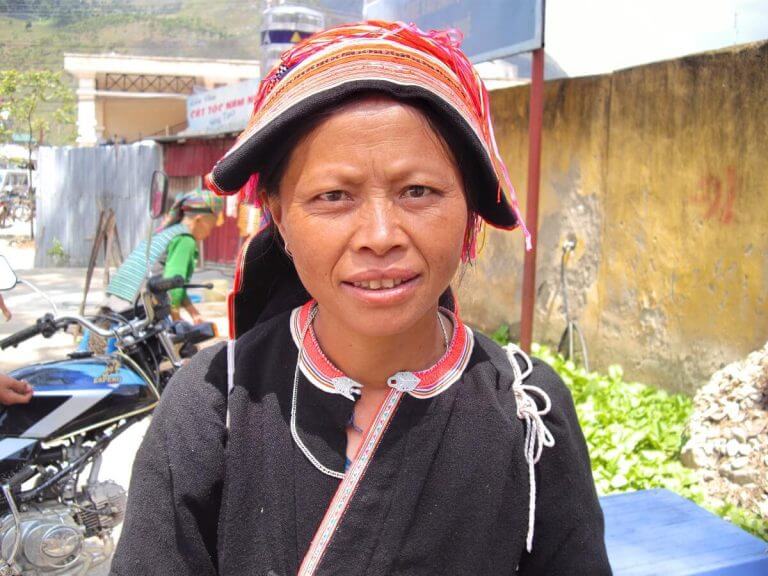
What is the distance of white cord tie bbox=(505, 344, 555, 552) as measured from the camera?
4.21 ft

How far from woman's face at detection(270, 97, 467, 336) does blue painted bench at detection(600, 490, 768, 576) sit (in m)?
1.67

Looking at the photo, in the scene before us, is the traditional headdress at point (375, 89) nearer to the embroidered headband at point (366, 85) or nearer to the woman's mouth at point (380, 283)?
the embroidered headband at point (366, 85)

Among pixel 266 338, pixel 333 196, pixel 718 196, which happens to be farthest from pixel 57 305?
pixel 333 196

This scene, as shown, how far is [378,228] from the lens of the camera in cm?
120

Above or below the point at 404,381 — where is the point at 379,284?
above

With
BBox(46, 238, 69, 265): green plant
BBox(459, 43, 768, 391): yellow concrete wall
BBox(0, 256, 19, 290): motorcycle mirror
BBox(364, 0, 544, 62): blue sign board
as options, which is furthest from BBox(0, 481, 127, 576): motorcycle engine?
BBox(46, 238, 69, 265): green plant

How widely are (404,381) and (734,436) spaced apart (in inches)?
130

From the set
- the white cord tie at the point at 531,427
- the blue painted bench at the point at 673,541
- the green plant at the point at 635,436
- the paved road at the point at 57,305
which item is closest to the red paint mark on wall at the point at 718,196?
the green plant at the point at 635,436

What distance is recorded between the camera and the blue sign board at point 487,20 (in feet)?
14.7

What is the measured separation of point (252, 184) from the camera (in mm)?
1404

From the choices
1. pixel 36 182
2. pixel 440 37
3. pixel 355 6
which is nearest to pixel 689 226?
pixel 355 6

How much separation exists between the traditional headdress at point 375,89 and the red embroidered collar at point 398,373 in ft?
0.87

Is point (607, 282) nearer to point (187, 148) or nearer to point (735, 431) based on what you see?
point (735, 431)

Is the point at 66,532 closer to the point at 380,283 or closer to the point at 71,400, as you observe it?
the point at 71,400
